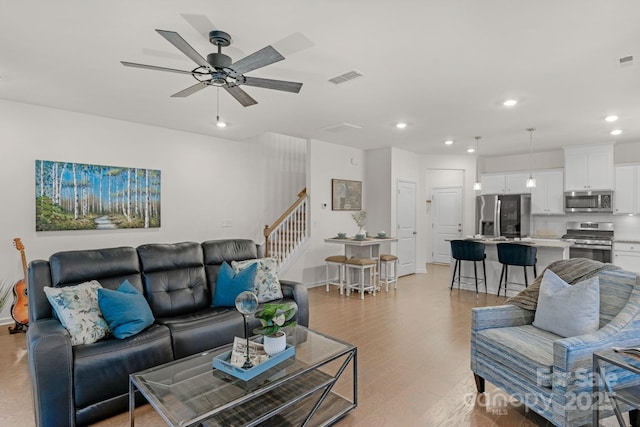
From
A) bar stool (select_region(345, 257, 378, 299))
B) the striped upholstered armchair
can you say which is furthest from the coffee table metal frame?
bar stool (select_region(345, 257, 378, 299))

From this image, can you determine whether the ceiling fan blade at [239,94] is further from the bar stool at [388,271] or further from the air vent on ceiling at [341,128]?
the bar stool at [388,271]

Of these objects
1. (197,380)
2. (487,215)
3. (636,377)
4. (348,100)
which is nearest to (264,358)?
(197,380)

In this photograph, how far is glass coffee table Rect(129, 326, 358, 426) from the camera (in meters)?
1.68

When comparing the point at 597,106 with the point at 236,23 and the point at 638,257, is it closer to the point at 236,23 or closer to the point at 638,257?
the point at 638,257

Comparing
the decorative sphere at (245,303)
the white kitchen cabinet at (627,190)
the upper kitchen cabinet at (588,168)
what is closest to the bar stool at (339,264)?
the decorative sphere at (245,303)

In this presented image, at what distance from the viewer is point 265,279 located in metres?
3.47

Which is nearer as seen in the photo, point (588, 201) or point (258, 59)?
point (258, 59)

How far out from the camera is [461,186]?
26.8 feet

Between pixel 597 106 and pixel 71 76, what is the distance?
6.15m

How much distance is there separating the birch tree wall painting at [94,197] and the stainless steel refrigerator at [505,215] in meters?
6.82

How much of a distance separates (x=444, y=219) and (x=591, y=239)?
9.78 ft

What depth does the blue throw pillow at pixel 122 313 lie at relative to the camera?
2.42 m

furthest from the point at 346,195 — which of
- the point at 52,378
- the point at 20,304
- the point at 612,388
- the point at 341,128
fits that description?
the point at 52,378

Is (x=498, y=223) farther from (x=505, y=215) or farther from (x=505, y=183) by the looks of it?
(x=505, y=183)
